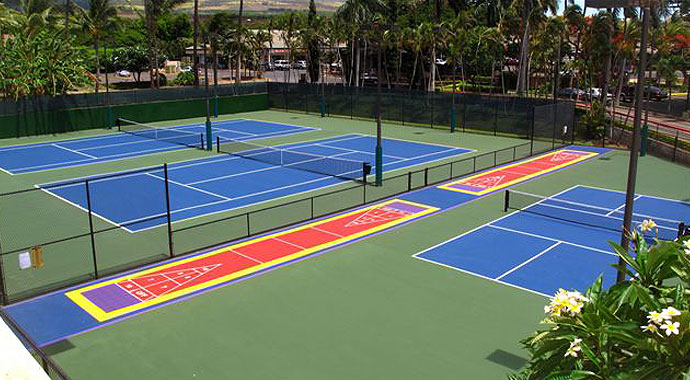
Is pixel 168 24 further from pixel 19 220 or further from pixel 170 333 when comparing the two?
pixel 170 333

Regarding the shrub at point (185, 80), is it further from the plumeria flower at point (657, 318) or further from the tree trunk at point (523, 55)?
the plumeria flower at point (657, 318)

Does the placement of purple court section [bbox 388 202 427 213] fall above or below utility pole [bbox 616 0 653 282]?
below

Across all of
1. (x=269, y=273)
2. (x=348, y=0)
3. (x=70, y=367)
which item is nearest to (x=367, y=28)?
(x=269, y=273)

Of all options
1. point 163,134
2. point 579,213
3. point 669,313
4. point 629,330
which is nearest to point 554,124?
point 579,213

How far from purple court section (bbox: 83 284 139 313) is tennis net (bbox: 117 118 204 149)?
2499 centimetres

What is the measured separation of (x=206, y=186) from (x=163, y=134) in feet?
64.3

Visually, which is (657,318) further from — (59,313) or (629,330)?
(59,313)

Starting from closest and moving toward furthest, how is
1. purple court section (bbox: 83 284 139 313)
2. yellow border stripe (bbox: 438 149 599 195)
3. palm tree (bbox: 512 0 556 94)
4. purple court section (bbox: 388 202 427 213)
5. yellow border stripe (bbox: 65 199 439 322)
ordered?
yellow border stripe (bbox: 65 199 439 322) → purple court section (bbox: 83 284 139 313) → purple court section (bbox: 388 202 427 213) → yellow border stripe (bbox: 438 149 599 195) → palm tree (bbox: 512 0 556 94)

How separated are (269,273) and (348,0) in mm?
63892

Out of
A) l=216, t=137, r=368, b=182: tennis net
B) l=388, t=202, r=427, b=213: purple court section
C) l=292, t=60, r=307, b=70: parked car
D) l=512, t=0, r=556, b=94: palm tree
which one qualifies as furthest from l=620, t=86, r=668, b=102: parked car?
l=292, t=60, r=307, b=70: parked car

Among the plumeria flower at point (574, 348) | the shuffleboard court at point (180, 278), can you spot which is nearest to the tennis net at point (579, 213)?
the shuffleboard court at point (180, 278)

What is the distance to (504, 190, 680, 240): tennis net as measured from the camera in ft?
79.3

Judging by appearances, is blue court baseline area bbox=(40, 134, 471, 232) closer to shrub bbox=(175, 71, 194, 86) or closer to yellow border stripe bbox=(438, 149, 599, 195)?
yellow border stripe bbox=(438, 149, 599, 195)

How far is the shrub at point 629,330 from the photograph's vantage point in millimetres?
4887
